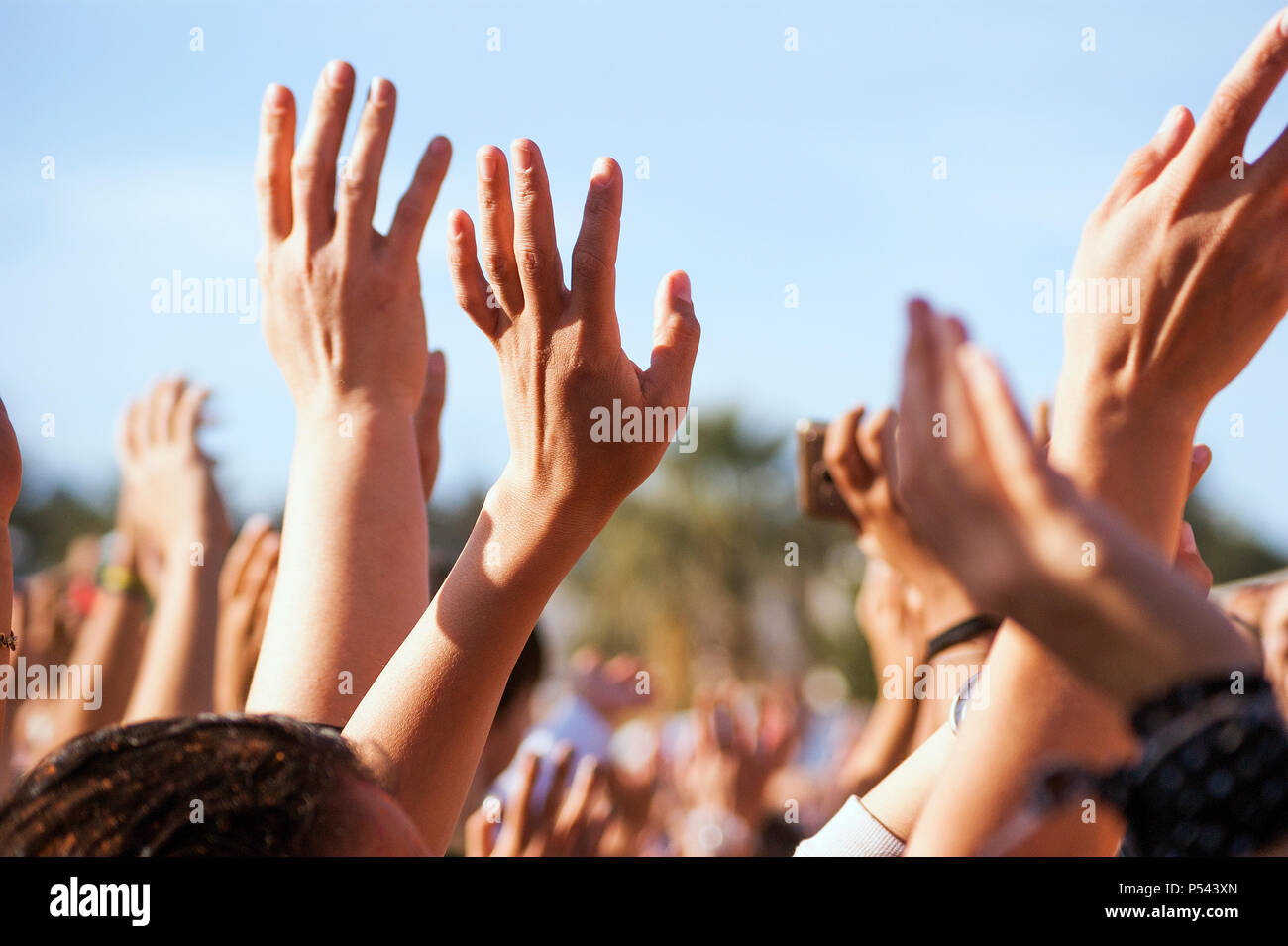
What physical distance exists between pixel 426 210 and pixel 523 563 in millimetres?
734

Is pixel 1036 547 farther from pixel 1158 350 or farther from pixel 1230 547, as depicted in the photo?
pixel 1230 547

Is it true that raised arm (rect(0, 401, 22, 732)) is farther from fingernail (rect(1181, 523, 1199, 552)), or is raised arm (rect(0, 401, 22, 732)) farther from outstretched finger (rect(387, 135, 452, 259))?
fingernail (rect(1181, 523, 1199, 552))

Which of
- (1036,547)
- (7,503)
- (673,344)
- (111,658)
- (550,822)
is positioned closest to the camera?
(1036,547)

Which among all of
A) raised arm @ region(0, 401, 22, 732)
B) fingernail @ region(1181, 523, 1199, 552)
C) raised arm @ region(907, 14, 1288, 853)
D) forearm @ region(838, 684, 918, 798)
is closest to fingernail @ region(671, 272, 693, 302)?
raised arm @ region(907, 14, 1288, 853)

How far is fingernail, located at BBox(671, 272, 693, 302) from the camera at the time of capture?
137 cm

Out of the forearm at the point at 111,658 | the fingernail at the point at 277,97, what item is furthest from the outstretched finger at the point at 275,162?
the forearm at the point at 111,658

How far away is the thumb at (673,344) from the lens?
1.28 meters

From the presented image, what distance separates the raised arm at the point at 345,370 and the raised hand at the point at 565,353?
0.36 m

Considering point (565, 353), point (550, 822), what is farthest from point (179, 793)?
point (550, 822)

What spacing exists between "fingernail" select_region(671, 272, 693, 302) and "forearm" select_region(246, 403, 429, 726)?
20.2 inches

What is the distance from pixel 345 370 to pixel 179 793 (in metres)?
0.82

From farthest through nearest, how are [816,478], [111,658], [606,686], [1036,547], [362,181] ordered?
[606,686] < [111,658] < [816,478] < [362,181] < [1036,547]

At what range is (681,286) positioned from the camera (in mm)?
1372
